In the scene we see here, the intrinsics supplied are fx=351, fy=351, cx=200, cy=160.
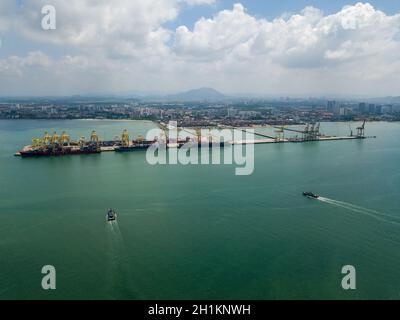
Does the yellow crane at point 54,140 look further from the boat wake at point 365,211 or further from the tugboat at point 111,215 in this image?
the boat wake at point 365,211

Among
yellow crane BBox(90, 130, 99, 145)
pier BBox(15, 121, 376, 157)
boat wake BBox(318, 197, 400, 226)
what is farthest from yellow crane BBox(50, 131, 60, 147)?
boat wake BBox(318, 197, 400, 226)

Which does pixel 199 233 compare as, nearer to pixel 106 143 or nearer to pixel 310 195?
pixel 310 195

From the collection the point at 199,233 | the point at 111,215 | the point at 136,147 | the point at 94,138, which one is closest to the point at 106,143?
the point at 94,138

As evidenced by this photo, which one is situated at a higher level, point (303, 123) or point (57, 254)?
point (303, 123)

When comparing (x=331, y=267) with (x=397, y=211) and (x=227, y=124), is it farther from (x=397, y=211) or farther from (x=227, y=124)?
Result: (x=227, y=124)

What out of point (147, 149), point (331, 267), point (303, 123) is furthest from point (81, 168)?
point (303, 123)

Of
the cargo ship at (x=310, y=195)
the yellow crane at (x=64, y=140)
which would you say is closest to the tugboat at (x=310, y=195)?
the cargo ship at (x=310, y=195)
